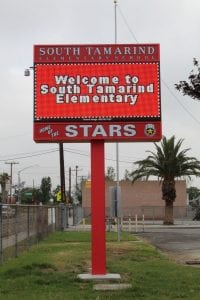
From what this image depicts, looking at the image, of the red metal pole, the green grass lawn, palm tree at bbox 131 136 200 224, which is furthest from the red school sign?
palm tree at bbox 131 136 200 224

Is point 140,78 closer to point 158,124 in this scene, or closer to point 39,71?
point 158,124

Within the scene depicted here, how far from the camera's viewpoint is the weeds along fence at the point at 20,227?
57.6ft

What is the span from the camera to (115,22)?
28.8 meters

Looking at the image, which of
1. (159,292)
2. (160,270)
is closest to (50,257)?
(160,270)

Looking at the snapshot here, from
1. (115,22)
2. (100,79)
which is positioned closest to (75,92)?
(100,79)

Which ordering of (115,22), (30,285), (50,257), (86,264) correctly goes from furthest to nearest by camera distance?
(115,22) < (50,257) < (86,264) < (30,285)

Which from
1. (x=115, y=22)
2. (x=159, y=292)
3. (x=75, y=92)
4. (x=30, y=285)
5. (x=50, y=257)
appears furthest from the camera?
(x=115, y=22)

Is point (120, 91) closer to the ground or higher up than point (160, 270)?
higher up

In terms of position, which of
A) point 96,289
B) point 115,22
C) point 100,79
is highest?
point 115,22

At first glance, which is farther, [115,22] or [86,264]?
[115,22]

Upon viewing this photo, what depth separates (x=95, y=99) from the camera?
1330 cm

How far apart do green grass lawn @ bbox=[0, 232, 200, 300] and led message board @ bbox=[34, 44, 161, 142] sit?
9.89 feet

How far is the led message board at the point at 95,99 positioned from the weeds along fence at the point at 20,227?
342cm

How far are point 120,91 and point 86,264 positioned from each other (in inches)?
199
